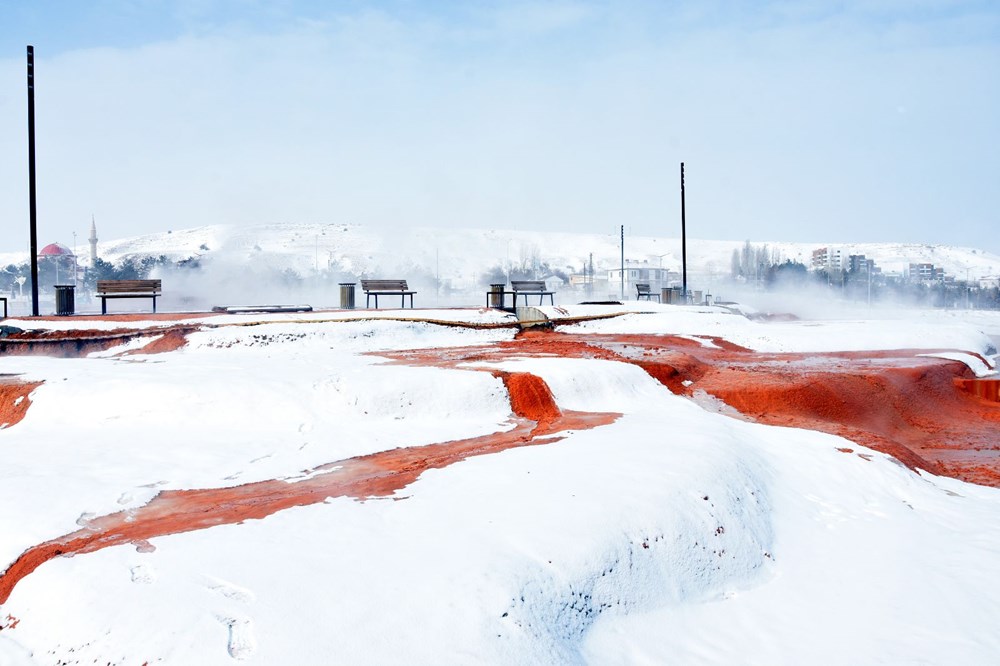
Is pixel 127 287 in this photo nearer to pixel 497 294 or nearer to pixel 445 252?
pixel 497 294

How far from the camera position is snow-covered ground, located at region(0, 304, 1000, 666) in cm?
452

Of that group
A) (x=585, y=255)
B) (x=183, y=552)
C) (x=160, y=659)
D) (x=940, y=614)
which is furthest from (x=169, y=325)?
(x=585, y=255)

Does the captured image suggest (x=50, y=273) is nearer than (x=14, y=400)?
No

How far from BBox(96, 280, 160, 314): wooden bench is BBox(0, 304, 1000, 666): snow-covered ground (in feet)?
30.4

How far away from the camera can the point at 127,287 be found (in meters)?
20.4

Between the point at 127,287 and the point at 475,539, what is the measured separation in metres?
17.9

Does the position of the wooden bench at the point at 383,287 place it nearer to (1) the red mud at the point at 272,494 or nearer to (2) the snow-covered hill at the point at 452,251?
(1) the red mud at the point at 272,494

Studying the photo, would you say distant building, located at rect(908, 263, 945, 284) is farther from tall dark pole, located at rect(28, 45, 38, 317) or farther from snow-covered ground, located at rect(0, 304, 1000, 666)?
snow-covered ground, located at rect(0, 304, 1000, 666)

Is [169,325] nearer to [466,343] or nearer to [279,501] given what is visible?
[466,343]

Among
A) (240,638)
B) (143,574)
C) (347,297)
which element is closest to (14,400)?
(143,574)

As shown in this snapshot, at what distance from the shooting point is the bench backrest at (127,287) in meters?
20.1

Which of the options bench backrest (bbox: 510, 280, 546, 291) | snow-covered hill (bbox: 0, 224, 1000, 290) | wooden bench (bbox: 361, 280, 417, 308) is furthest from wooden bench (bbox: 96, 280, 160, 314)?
snow-covered hill (bbox: 0, 224, 1000, 290)

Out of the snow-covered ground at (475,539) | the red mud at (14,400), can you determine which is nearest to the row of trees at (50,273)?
the red mud at (14,400)

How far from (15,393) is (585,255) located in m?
163
